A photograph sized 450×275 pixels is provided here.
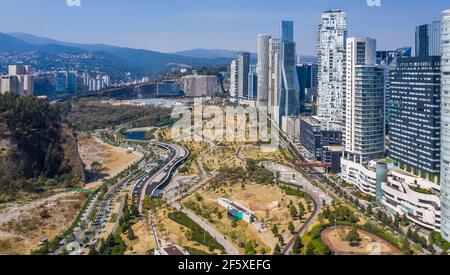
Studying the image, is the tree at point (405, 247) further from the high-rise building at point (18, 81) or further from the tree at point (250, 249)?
the high-rise building at point (18, 81)

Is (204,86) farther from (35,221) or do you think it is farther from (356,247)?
(356,247)

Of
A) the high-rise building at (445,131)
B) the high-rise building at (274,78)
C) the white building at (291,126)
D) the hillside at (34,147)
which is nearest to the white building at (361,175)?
the high-rise building at (445,131)

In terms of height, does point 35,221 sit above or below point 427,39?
below

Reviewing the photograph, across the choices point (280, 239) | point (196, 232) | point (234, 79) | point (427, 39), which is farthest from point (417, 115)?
point (234, 79)

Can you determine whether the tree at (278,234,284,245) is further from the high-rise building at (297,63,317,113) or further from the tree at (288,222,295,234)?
the high-rise building at (297,63,317,113)

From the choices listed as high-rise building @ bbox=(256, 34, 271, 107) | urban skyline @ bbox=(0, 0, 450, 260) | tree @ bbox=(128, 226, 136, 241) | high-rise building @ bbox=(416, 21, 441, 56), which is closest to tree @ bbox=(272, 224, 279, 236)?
urban skyline @ bbox=(0, 0, 450, 260)
